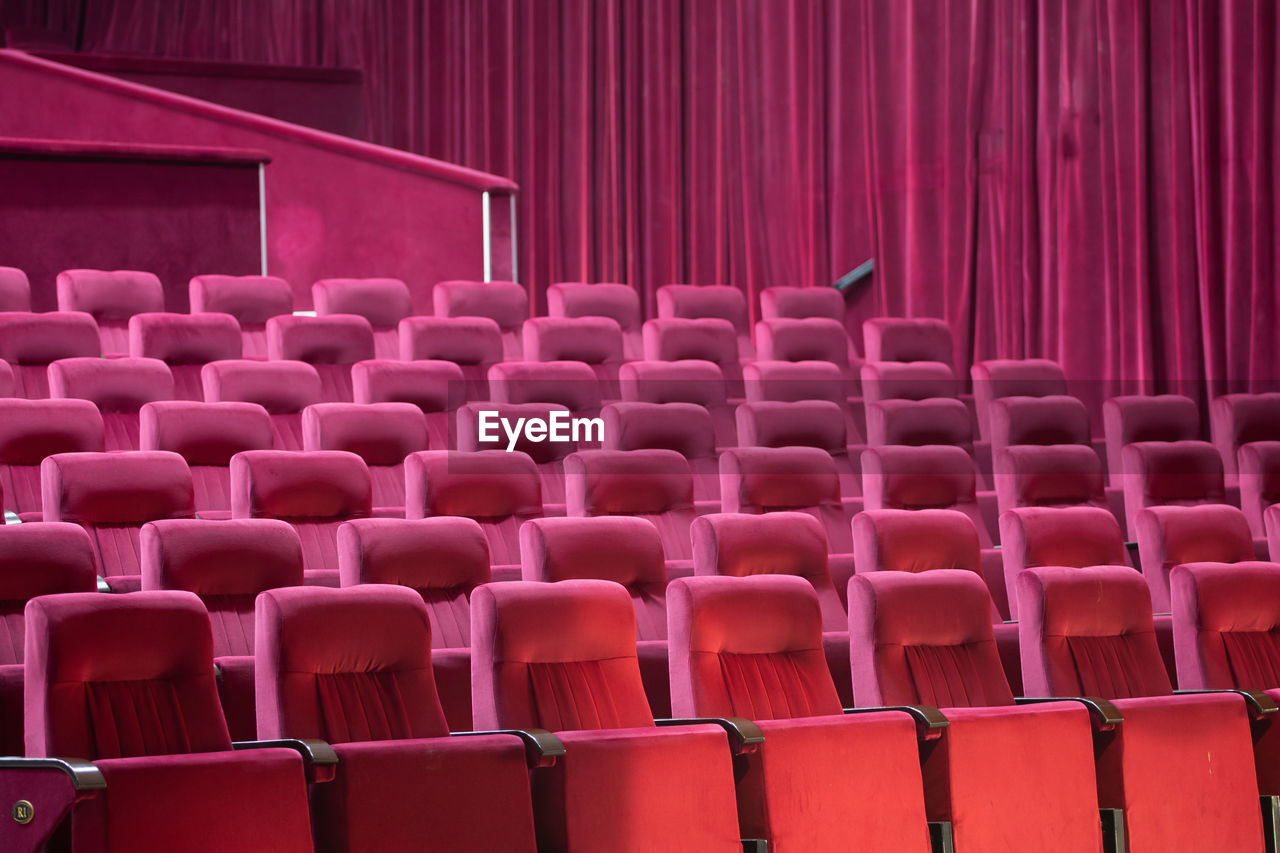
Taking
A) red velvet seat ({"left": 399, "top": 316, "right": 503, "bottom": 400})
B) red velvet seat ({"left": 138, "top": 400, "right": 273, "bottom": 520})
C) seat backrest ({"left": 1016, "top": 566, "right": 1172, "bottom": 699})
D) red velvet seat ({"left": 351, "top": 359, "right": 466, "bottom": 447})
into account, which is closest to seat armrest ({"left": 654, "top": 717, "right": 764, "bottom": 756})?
seat backrest ({"left": 1016, "top": 566, "right": 1172, "bottom": 699})

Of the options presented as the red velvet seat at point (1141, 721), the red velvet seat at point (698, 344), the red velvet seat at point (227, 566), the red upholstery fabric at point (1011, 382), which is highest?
the red velvet seat at point (698, 344)

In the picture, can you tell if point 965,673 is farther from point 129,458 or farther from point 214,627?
point 129,458

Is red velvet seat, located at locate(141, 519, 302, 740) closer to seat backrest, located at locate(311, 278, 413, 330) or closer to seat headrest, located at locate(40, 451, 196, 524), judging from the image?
seat headrest, located at locate(40, 451, 196, 524)

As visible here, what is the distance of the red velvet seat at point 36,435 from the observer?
151 centimetres

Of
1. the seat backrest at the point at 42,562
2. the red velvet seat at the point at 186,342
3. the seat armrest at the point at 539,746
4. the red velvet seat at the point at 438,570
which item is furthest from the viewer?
the red velvet seat at the point at 186,342

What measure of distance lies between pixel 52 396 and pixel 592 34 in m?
1.78

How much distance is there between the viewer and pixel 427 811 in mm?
981

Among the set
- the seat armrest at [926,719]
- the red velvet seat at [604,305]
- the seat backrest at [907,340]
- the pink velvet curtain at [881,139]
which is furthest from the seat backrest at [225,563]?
the pink velvet curtain at [881,139]

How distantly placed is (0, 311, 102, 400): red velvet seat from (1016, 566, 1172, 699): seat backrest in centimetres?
115

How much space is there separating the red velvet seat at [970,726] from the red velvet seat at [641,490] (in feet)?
1.01

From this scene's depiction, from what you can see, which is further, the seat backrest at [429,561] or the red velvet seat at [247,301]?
the red velvet seat at [247,301]

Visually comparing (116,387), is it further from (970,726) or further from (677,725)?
(970,726)

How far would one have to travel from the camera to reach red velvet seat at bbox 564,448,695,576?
1559 millimetres

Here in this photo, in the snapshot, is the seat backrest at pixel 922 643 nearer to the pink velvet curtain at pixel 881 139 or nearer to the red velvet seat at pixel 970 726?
the red velvet seat at pixel 970 726
